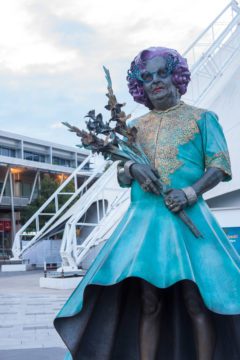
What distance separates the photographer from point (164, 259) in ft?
8.40

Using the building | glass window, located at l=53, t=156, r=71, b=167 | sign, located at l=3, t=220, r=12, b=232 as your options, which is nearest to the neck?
the building

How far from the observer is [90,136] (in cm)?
279

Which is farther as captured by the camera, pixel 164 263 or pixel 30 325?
pixel 30 325

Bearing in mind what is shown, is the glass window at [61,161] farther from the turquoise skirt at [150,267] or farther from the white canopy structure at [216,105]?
the turquoise skirt at [150,267]

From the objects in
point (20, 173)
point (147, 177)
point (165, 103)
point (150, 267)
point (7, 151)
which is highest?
point (7, 151)

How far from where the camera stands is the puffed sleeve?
111 inches

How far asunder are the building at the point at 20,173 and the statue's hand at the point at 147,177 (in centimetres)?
4231

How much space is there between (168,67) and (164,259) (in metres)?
1.09

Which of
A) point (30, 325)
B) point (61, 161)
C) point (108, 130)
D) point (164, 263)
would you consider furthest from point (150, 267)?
point (61, 161)

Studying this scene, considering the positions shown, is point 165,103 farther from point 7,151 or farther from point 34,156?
point 34,156

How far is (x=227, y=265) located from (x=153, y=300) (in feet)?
1.36

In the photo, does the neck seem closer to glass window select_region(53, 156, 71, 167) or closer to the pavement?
the pavement

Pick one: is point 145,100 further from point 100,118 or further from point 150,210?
point 150,210

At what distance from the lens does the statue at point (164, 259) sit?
2.56 metres
